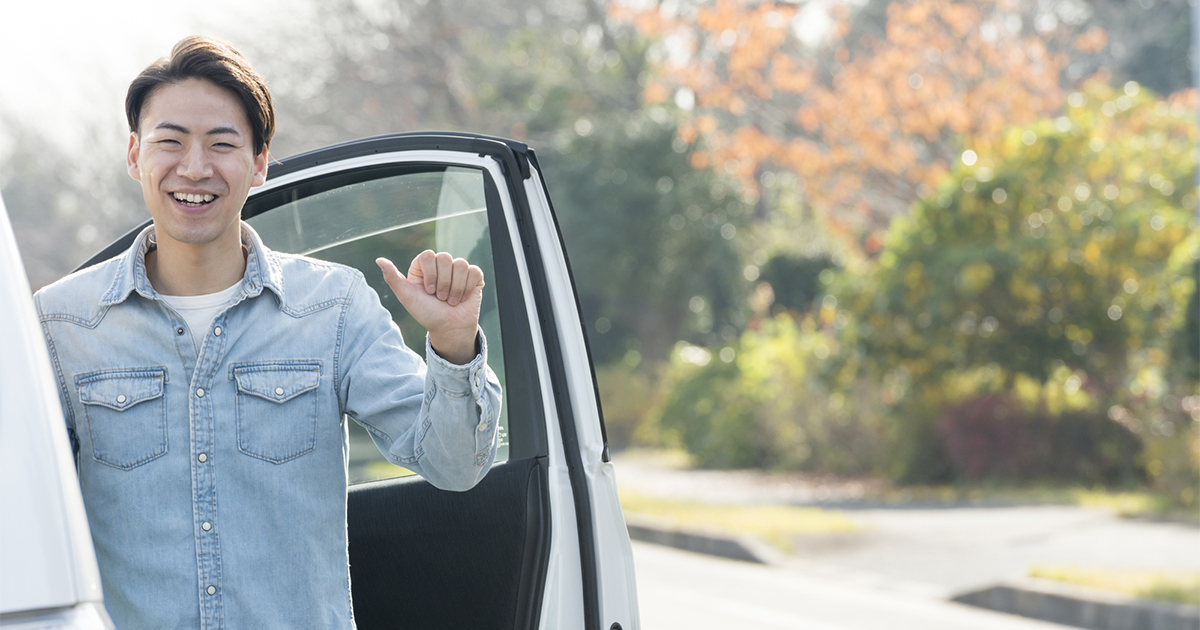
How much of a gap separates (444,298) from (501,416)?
87cm

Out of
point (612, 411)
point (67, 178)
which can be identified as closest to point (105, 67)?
point (67, 178)

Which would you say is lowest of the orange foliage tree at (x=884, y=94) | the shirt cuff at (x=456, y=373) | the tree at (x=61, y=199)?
the shirt cuff at (x=456, y=373)

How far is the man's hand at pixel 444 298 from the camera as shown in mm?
1838

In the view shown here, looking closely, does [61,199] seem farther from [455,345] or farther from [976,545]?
[455,345]

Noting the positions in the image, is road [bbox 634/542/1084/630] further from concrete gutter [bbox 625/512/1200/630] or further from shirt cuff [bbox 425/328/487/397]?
shirt cuff [bbox 425/328/487/397]

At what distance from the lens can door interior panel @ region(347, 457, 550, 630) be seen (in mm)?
2637

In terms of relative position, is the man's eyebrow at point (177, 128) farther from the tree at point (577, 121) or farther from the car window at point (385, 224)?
the tree at point (577, 121)

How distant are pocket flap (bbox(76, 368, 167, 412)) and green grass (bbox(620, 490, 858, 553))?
8.03 meters

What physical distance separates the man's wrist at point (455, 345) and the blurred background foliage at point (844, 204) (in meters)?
9.44

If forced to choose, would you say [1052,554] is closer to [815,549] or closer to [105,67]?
[815,549]

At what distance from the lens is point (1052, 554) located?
8.38 meters

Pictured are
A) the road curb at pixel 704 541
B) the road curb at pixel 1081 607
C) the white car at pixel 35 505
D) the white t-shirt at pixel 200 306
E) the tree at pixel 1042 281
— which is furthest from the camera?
the tree at pixel 1042 281

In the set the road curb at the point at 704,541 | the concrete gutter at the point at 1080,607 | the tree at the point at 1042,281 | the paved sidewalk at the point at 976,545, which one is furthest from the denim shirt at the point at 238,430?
the tree at the point at 1042,281

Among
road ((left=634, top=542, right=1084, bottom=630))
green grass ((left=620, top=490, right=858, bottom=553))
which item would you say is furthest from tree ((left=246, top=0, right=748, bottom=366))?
road ((left=634, top=542, right=1084, bottom=630))
